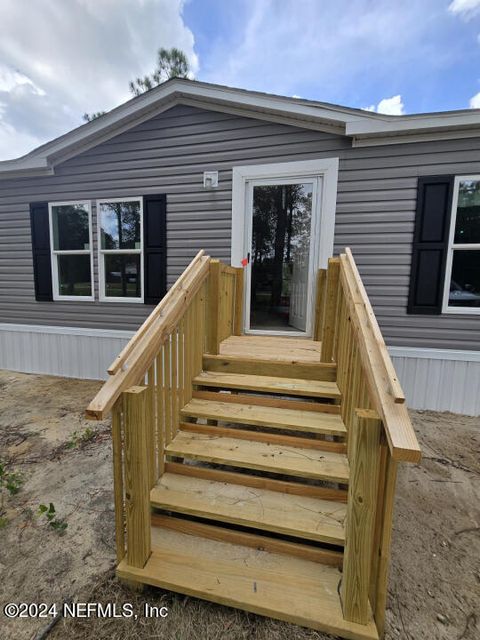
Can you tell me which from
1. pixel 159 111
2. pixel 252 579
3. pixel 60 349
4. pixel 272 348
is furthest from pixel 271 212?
pixel 60 349

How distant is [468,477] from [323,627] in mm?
1998

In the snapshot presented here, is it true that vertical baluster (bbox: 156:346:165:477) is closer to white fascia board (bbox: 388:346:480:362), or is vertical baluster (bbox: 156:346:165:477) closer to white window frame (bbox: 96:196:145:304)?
white window frame (bbox: 96:196:145:304)

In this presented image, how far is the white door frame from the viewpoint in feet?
11.9

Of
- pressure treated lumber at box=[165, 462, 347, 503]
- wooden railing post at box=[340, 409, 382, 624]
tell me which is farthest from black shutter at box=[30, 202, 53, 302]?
wooden railing post at box=[340, 409, 382, 624]

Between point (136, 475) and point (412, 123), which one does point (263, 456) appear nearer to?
point (136, 475)

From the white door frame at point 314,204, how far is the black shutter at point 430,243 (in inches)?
38.9

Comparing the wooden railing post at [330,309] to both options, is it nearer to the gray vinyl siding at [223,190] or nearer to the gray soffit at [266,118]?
the gray vinyl siding at [223,190]

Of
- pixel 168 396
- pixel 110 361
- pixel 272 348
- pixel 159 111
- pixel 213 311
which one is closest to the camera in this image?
pixel 168 396

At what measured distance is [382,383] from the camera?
128 cm

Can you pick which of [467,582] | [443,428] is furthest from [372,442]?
[443,428]

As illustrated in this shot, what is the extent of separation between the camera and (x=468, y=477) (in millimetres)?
2520

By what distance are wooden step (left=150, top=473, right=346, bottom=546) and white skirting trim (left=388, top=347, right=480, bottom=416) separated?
2.60 metres

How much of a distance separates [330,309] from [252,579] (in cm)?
179

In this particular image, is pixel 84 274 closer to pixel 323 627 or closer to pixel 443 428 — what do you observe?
pixel 323 627
